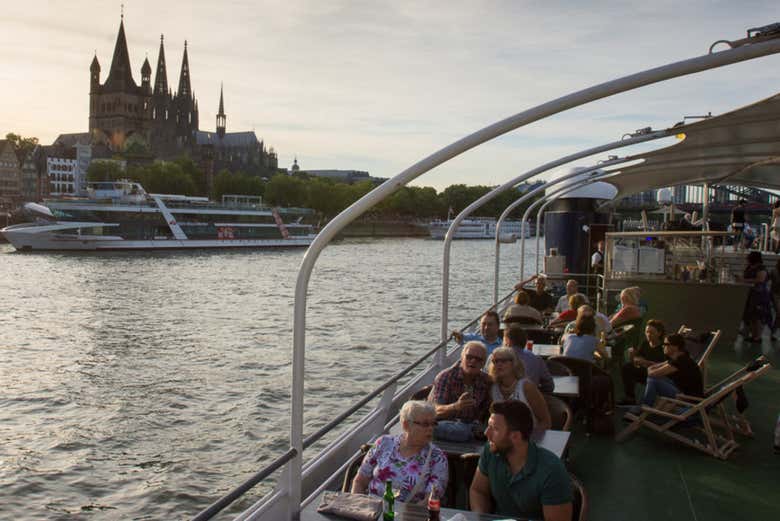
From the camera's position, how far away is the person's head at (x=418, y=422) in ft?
11.8

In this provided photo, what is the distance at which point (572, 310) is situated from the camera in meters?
8.73

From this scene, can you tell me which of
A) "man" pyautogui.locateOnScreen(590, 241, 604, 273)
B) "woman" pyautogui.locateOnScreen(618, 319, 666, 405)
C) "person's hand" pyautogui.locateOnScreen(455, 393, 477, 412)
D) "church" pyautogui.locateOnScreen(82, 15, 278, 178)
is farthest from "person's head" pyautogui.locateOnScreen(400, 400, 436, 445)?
"church" pyautogui.locateOnScreen(82, 15, 278, 178)

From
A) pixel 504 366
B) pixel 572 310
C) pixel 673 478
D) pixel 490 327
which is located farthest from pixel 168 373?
pixel 673 478

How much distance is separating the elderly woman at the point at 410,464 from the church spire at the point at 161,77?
451ft

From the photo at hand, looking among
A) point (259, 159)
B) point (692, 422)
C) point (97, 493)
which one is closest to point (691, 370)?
point (692, 422)

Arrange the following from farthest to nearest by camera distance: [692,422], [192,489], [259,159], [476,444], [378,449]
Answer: [259,159] → [192,489] → [692,422] → [476,444] → [378,449]

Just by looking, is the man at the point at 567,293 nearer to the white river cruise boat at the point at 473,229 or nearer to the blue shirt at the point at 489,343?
the blue shirt at the point at 489,343

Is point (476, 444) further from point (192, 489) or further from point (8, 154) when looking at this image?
point (8, 154)

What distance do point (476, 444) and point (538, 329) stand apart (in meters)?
4.36

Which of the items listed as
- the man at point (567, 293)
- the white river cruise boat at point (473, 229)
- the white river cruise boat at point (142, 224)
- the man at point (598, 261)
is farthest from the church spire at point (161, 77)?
the man at point (567, 293)

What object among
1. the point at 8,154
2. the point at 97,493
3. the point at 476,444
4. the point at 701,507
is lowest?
the point at 97,493

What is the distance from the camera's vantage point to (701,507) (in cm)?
457

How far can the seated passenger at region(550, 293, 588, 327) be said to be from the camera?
28.2 feet

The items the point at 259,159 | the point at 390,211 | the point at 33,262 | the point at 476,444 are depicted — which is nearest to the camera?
the point at 476,444
